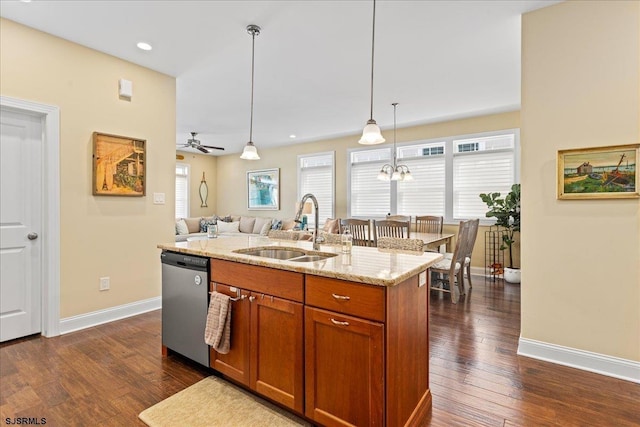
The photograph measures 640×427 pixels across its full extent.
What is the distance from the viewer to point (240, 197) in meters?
8.98

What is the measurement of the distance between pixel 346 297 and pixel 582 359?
2107mm

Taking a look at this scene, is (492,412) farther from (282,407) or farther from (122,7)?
(122,7)

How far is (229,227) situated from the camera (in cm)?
813

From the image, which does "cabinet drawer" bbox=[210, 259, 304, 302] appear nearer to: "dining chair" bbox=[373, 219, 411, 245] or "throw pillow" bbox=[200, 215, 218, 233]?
"dining chair" bbox=[373, 219, 411, 245]

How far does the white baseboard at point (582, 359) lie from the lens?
2205 millimetres

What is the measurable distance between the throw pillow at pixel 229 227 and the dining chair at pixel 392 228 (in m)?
4.70

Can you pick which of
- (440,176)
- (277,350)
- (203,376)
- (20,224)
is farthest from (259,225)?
(277,350)

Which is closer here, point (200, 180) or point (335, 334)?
point (335, 334)

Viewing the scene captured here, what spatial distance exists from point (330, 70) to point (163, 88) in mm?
1998

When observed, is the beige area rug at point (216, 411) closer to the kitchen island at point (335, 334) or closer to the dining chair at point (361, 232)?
the kitchen island at point (335, 334)

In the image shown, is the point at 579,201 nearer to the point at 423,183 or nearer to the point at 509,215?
the point at 509,215

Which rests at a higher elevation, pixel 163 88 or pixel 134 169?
pixel 163 88

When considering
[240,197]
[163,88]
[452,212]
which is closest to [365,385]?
[163,88]

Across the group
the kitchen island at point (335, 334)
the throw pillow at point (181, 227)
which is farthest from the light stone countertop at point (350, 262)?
the throw pillow at point (181, 227)
